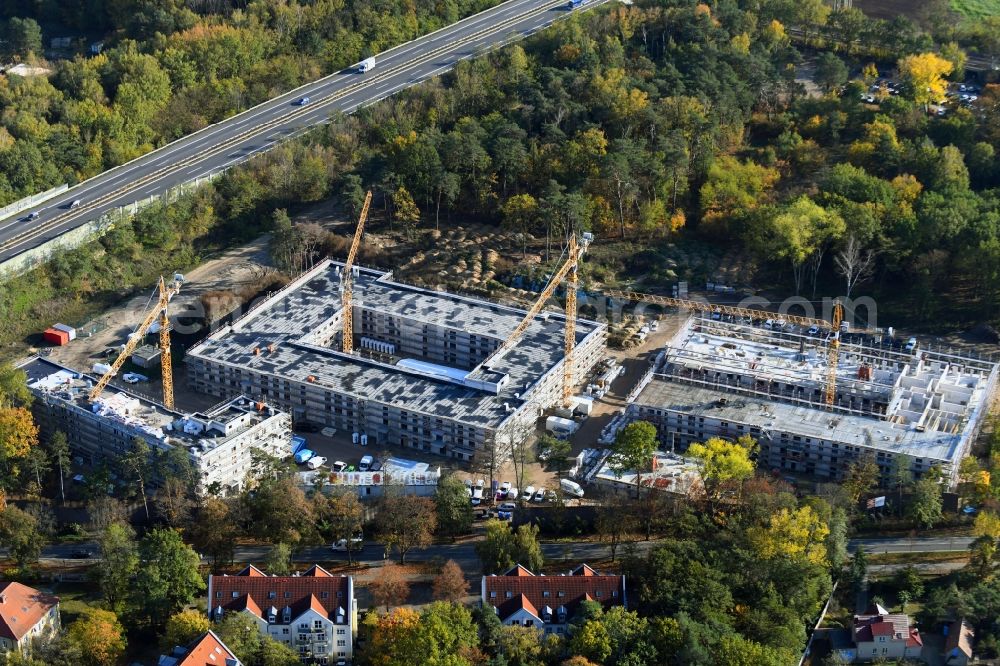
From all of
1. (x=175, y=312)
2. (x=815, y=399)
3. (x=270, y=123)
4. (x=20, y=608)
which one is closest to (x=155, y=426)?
(x=20, y=608)

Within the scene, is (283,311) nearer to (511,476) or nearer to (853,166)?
(511,476)

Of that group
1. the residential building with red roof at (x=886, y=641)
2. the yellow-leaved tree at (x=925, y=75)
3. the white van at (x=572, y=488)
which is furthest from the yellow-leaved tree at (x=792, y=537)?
the yellow-leaved tree at (x=925, y=75)

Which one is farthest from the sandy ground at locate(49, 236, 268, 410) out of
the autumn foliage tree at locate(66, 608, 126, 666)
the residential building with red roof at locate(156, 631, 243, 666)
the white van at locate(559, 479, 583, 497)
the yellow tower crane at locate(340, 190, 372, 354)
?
the residential building with red roof at locate(156, 631, 243, 666)

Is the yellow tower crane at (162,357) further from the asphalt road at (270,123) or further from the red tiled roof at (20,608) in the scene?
the asphalt road at (270,123)

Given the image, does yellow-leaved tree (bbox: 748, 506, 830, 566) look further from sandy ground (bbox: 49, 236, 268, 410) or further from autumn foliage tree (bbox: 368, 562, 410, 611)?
sandy ground (bbox: 49, 236, 268, 410)

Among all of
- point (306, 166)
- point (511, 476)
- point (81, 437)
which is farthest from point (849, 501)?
point (306, 166)

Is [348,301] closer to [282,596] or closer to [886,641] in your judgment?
[282,596]

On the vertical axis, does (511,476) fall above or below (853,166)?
below
